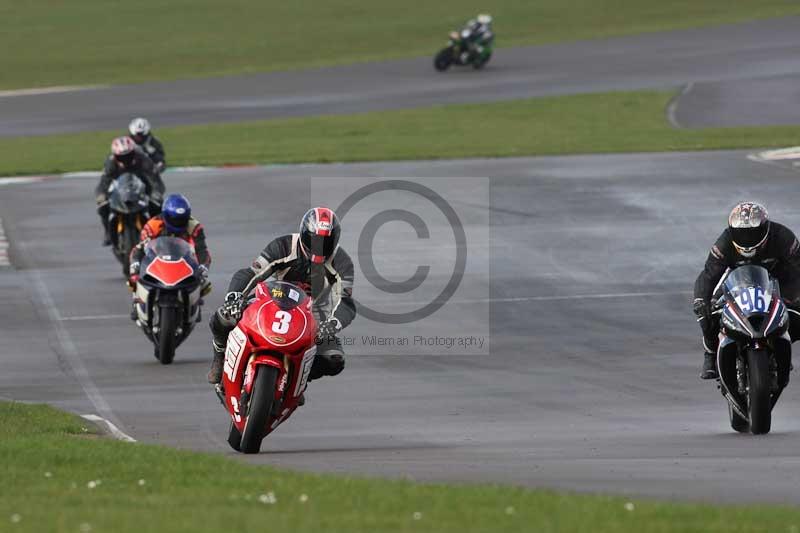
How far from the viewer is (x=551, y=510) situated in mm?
8391

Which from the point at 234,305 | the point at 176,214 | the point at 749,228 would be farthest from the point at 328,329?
the point at 176,214

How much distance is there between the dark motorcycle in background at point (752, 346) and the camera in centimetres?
1259

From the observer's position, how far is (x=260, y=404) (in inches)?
459

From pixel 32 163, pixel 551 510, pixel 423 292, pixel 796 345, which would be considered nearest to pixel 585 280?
pixel 423 292

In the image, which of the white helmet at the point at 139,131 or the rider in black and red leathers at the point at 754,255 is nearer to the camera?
the rider in black and red leathers at the point at 754,255

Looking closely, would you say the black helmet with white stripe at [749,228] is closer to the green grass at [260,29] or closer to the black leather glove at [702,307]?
the black leather glove at [702,307]

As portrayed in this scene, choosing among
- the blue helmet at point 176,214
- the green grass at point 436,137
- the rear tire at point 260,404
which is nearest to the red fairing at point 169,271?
the blue helmet at point 176,214

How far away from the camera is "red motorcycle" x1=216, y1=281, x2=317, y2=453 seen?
1169cm

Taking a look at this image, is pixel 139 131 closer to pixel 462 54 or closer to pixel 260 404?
pixel 260 404

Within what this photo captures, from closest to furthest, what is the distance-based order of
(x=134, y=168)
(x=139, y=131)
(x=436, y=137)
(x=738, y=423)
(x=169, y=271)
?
(x=738, y=423), (x=169, y=271), (x=134, y=168), (x=139, y=131), (x=436, y=137)

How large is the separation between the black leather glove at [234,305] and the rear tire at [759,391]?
12.7ft

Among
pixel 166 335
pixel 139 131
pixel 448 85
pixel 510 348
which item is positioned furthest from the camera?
pixel 448 85

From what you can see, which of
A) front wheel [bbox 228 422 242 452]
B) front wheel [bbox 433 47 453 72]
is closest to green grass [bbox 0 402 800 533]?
front wheel [bbox 228 422 242 452]
